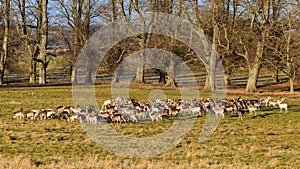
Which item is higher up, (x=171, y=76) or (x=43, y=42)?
(x=43, y=42)

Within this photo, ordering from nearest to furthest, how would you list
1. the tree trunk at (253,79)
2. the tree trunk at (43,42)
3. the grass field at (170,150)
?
1. the grass field at (170,150)
2. the tree trunk at (253,79)
3. the tree trunk at (43,42)

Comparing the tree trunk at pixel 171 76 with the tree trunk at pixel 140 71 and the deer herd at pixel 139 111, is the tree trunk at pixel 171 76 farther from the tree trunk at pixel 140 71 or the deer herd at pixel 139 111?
the deer herd at pixel 139 111

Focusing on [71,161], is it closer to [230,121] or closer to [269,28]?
[230,121]

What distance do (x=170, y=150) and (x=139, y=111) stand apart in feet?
23.9

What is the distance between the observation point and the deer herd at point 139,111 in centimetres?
1881

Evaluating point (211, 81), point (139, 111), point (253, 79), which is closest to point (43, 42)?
point (211, 81)

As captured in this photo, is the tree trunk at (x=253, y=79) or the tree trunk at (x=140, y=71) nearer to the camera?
the tree trunk at (x=253, y=79)

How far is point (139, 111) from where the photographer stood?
20.2m

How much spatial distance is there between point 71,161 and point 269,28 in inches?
1234

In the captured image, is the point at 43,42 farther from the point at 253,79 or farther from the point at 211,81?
the point at 253,79

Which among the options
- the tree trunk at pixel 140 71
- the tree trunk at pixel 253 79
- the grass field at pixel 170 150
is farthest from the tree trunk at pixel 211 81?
the grass field at pixel 170 150

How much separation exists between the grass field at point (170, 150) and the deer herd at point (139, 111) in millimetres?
648

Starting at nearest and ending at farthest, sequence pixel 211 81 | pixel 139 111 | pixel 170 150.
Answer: pixel 170 150 → pixel 139 111 → pixel 211 81

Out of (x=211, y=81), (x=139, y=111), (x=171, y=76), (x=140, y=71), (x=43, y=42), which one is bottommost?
(x=139, y=111)
